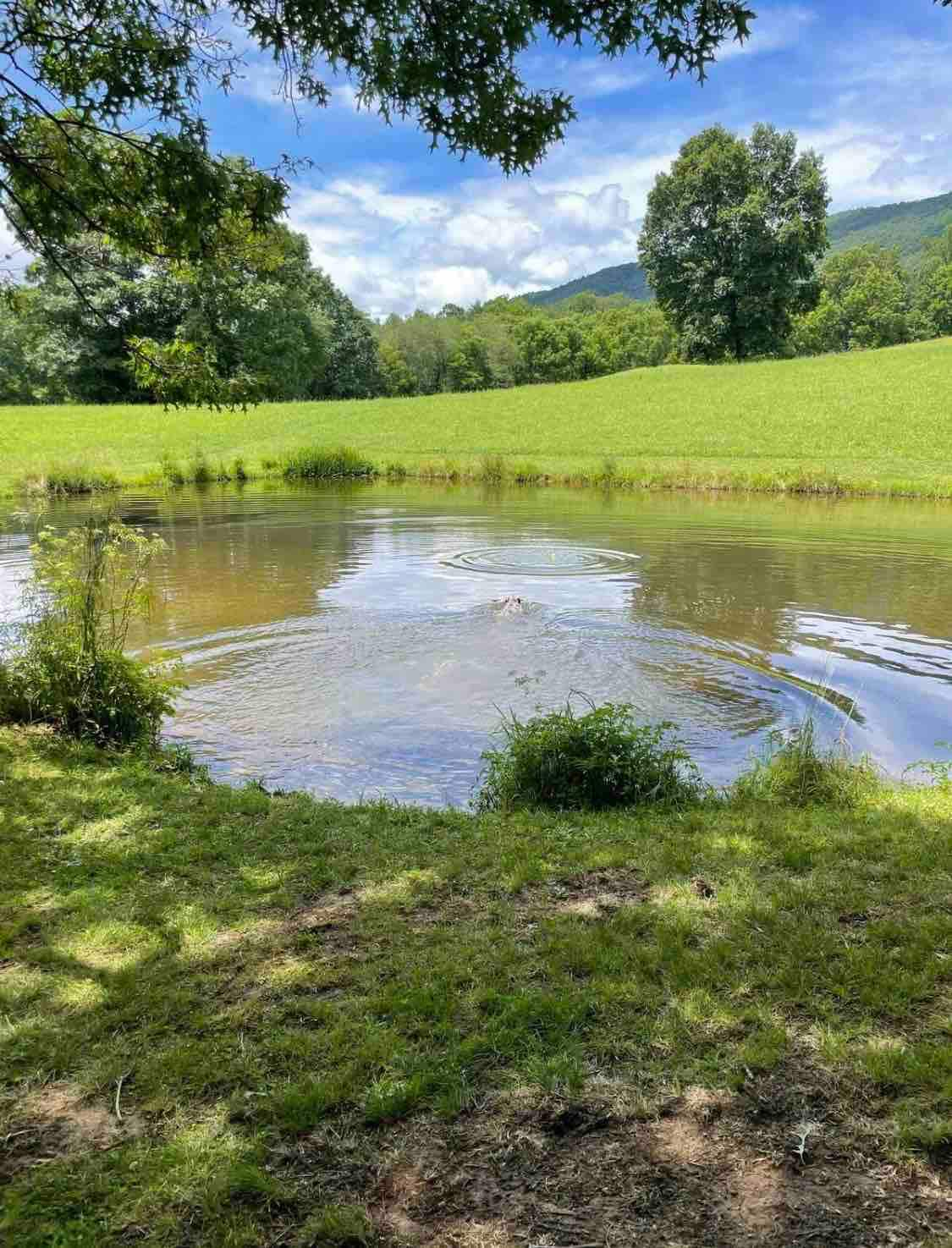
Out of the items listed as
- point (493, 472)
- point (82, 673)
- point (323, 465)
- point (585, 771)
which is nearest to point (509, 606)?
point (585, 771)

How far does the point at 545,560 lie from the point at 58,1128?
15.7 m

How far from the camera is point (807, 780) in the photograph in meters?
6.44

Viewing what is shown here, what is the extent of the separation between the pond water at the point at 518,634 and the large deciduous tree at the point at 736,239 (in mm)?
53991

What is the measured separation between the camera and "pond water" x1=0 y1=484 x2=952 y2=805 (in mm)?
8281

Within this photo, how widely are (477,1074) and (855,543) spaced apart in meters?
19.6

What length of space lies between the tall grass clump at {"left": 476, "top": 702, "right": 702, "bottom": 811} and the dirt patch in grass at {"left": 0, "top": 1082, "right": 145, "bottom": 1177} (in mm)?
3795

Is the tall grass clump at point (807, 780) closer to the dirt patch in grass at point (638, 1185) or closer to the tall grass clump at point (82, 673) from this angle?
the dirt patch in grass at point (638, 1185)

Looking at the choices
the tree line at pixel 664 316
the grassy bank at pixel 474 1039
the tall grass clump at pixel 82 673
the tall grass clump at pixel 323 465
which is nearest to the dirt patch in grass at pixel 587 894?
the grassy bank at pixel 474 1039

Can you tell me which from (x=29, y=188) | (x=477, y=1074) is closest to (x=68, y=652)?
(x=29, y=188)

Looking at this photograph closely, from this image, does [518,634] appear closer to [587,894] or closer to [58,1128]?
[587,894]

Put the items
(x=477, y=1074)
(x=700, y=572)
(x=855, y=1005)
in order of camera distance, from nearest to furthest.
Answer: (x=477, y=1074), (x=855, y=1005), (x=700, y=572)

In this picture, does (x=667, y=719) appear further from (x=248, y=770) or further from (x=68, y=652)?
(x=68, y=652)

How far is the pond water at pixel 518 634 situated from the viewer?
326 inches

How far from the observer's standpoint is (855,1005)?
3.46 m
